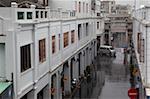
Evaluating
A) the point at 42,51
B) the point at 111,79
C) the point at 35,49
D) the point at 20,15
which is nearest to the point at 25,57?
the point at 35,49

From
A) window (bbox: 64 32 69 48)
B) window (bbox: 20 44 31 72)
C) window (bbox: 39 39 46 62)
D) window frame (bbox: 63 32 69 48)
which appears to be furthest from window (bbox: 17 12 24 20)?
window (bbox: 64 32 69 48)

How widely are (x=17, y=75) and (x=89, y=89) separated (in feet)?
44.3

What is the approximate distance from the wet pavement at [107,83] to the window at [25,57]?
9.72m

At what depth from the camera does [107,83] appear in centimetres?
2517

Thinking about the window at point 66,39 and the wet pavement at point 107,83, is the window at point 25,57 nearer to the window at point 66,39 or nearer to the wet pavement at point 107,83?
the window at point 66,39

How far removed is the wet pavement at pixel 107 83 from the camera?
21.5 m

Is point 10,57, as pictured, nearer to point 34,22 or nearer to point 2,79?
point 2,79

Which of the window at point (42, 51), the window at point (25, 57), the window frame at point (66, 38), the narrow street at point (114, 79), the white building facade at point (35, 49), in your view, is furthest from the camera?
the narrow street at point (114, 79)

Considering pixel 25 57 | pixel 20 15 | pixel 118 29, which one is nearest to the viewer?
pixel 20 15

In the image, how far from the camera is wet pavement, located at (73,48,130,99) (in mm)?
21469

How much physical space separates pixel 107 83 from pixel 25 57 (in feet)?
47.1

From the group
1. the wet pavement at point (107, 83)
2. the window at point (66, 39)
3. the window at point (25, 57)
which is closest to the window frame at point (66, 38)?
the window at point (66, 39)

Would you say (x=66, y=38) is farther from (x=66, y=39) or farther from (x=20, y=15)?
(x=20, y=15)

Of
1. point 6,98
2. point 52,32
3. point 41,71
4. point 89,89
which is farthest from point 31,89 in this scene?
point 89,89
